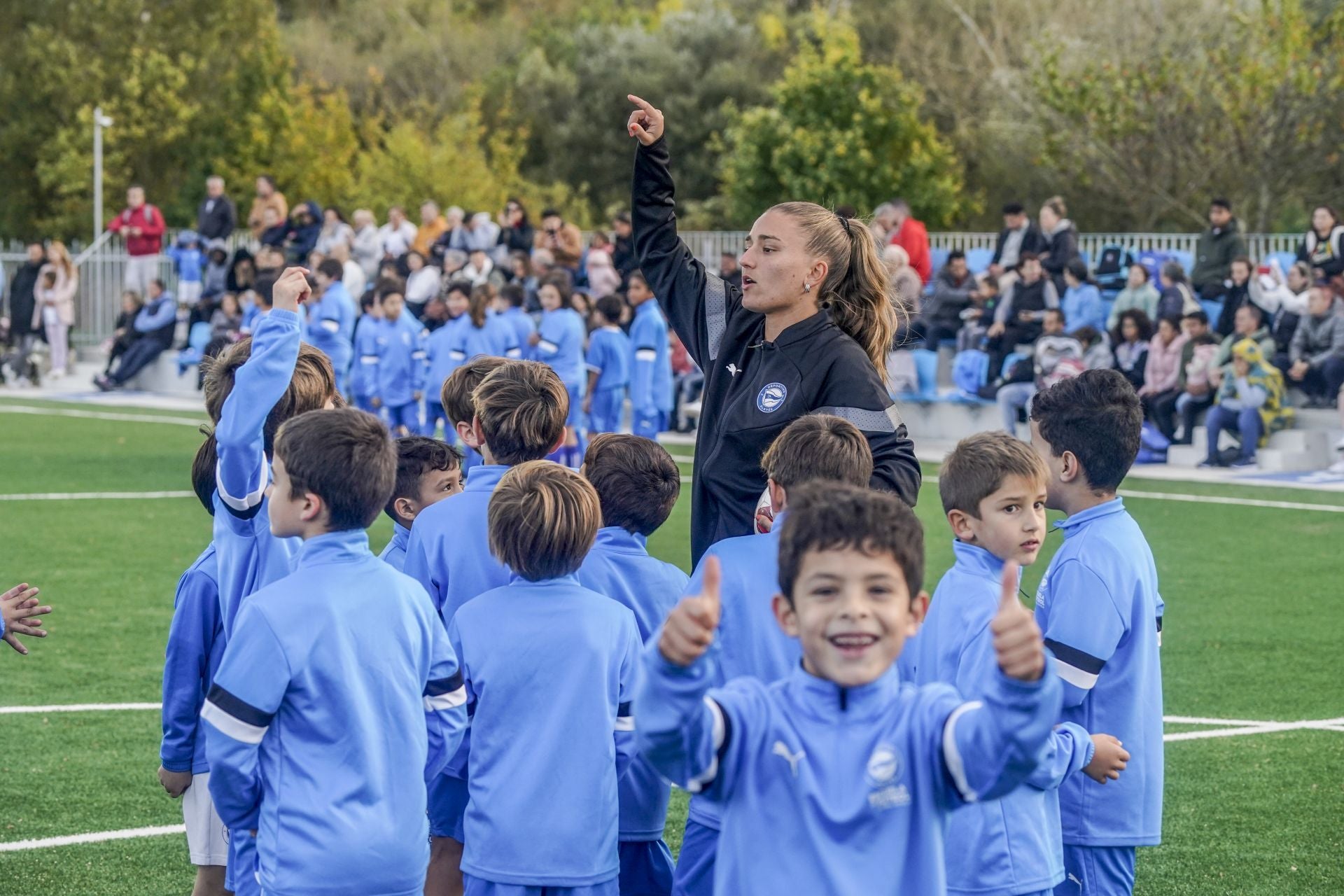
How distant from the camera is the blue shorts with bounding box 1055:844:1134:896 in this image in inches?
153

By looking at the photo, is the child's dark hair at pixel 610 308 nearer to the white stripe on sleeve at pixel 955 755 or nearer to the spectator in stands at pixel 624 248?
the spectator in stands at pixel 624 248

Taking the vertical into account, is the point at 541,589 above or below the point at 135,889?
above

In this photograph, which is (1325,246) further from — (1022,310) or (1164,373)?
(1022,310)

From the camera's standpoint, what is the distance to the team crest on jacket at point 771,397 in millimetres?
4285

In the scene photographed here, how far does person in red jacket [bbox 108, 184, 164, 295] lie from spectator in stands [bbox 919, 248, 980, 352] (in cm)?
1424

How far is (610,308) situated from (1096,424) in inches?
466

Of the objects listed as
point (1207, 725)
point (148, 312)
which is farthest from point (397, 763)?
point (148, 312)

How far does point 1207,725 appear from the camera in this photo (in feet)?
23.5

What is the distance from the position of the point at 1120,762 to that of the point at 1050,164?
2854 cm

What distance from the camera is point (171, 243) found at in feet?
109

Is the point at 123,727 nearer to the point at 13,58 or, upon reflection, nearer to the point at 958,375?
the point at 958,375

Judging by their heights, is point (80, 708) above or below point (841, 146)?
below

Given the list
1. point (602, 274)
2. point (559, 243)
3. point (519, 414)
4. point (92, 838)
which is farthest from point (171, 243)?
point (519, 414)

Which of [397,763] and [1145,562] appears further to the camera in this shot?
[1145,562]
